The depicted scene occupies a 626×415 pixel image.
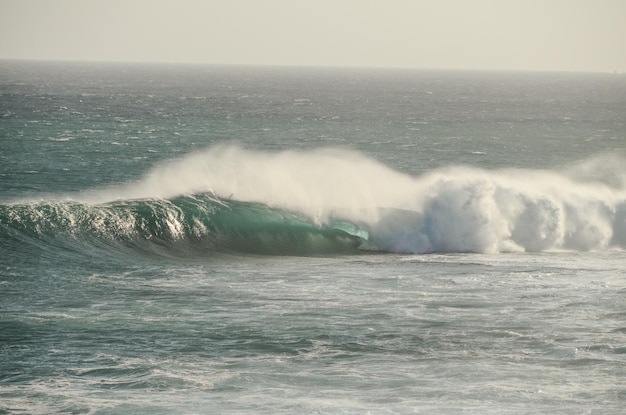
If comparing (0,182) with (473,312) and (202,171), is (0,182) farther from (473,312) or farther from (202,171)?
(473,312)

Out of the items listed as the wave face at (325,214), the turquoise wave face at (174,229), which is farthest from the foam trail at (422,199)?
the turquoise wave face at (174,229)

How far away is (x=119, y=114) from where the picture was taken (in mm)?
97312

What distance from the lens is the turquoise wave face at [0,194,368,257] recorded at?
105 feet

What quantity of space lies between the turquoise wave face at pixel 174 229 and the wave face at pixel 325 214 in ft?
0.13

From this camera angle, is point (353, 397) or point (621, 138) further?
point (621, 138)

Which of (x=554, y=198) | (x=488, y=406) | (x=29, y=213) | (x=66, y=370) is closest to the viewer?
(x=488, y=406)

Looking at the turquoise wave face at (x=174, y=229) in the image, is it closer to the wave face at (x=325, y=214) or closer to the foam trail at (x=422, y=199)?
the wave face at (x=325, y=214)

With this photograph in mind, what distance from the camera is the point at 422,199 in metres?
36.1

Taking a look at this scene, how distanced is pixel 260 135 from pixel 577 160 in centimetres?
2362

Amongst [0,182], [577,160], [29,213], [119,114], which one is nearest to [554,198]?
[29,213]

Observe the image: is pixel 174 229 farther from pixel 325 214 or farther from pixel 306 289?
pixel 306 289

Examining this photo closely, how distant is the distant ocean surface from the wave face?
8 centimetres

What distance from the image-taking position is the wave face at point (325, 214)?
3325 centimetres

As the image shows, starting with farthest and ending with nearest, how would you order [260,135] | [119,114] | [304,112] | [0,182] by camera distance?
[304,112] → [119,114] → [260,135] → [0,182]
